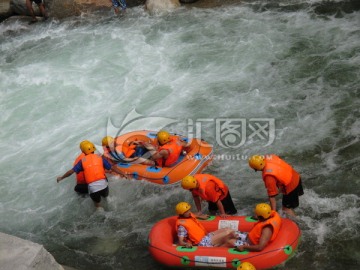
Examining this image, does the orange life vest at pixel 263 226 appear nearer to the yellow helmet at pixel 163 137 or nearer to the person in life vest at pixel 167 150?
the person in life vest at pixel 167 150

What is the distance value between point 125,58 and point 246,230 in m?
7.92

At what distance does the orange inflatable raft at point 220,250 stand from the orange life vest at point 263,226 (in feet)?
0.43

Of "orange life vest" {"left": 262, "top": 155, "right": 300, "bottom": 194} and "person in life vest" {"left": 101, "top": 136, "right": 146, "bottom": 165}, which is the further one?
"person in life vest" {"left": 101, "top": 136, "right": 146, "bottom": 165}

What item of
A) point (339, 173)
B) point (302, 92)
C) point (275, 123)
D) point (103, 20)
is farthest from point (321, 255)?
point (103, 20)

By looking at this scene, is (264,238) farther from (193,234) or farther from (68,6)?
(68,6)

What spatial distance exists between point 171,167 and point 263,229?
2.55 m

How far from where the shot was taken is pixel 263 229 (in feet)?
19.1

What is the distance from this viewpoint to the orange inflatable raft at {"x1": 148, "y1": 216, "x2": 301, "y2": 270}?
5832mm

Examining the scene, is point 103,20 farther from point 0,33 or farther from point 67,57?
point 0,33

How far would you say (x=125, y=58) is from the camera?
13.0 m

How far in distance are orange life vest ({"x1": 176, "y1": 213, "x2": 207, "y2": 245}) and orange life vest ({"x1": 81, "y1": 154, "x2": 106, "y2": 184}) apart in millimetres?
1974

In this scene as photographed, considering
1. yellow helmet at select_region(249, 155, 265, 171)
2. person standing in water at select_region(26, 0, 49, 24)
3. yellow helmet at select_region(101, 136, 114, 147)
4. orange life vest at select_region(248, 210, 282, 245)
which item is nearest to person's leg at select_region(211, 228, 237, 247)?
orange life vest at select_region(248, 210, 282, 245)

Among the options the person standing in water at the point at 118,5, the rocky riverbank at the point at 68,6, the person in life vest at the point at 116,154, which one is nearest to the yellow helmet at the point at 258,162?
the person in life vest at the point at 116,154

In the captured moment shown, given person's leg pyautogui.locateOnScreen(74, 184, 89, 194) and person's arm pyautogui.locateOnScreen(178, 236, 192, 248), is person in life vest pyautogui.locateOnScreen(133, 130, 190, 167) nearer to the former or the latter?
person's leg pyautogui.locateOnScreen(74, 184, 89, 194)
